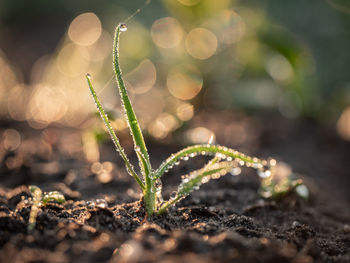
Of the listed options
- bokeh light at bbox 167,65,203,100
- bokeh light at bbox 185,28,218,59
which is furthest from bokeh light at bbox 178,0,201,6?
bokeh light at bbox 167,65,203,100

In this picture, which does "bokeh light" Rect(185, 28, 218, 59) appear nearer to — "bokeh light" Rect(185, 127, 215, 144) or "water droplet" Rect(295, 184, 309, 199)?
"bokeh light" Rect(185, 127, 215, 144)

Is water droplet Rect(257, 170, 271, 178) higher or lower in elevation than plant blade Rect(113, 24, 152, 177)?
lower

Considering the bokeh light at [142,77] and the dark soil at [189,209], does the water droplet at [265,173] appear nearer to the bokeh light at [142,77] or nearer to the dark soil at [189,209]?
the dark soil at [189,209]

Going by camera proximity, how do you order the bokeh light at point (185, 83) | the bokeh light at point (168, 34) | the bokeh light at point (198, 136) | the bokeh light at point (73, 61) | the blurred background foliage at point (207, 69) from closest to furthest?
the bokeh light at point (198, 136)
the blurred background foliage at point (207, 69)
the bokeh light at point (185, 83)
the bokeh light at point (168, 34)
the bokeh light at point (73, 61)

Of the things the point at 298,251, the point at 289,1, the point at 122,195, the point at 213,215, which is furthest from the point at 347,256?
the point at 289,1

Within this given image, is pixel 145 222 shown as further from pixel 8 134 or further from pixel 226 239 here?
pixel 8 134

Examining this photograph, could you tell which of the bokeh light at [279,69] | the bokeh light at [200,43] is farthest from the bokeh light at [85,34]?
the bokeh light at [279,69]
